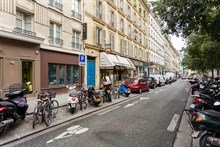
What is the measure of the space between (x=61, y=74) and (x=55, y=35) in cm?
316

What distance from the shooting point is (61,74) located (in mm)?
14766

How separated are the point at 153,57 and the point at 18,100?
43629 mm

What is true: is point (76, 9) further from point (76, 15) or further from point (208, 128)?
point (208, 128)

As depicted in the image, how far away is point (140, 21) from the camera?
1475 inches

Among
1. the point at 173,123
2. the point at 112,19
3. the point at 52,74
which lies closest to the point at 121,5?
the point at 112,19

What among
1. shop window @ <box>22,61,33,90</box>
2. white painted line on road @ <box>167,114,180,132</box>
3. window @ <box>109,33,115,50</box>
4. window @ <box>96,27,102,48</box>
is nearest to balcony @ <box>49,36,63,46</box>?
shop window @ <box>22,61,33,90</box>

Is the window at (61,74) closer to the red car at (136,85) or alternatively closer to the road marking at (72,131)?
the red car at (136,85)

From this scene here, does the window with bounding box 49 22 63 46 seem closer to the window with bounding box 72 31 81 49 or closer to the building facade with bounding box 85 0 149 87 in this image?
the window with bounding box 72 31 81 49

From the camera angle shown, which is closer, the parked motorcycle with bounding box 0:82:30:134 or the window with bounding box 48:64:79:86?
the parked motorcycle with bounding box 0:82:30:134

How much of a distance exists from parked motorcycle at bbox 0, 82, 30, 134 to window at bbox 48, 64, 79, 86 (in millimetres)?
6887

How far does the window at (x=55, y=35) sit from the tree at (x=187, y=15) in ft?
25.2

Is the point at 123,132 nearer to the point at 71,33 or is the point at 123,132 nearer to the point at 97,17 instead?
the point at 71,33

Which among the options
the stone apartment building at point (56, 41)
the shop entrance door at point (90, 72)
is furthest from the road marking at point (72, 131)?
the shop entrance door at point (90, 72)

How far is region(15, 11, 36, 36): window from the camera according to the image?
436 inches
